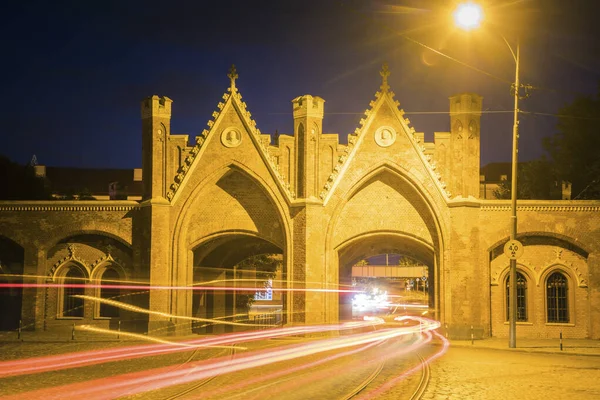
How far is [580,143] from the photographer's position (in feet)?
150

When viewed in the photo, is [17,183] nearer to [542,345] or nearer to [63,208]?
[63,208]

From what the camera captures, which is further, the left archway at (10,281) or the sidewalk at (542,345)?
the left archway at (10,281)

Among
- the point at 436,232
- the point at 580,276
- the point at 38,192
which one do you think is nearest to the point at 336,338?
the point at 436,232

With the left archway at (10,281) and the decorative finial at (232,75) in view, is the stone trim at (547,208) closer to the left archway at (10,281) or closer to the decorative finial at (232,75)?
the decorative finial at (232,75)

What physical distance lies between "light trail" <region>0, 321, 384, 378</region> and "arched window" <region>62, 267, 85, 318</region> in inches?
227

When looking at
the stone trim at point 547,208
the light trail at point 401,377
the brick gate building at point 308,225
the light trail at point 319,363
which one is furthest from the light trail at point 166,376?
the stone trim at point 547,208

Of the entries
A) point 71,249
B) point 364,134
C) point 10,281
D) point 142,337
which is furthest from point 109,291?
point 364,134

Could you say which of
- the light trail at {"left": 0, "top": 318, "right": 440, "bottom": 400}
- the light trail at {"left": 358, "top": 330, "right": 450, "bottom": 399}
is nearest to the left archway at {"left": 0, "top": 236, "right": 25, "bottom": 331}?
the light trail at {"left": 0, "top": 318, "right": 440, "bottom": 400}

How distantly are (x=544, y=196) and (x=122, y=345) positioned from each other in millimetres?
33040

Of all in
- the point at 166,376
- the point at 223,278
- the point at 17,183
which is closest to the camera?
the point at 166,376

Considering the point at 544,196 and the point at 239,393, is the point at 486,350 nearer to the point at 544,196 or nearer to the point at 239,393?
the point at 239,393

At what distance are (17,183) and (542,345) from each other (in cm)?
2981

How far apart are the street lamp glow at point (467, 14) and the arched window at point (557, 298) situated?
14.1 metres

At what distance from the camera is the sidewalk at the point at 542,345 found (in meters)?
24.7
